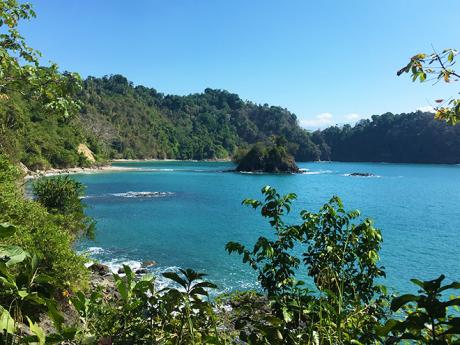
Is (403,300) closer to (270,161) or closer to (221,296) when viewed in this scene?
(221,296)

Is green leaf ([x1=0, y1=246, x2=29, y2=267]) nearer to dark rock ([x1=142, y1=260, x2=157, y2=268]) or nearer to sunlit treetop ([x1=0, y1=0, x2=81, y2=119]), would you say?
sunlit treetop ([x1=0, y1=0, x2=81, y2=119])

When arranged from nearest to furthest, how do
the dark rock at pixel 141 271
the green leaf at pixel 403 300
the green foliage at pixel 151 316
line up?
the green leaf at pixel 403 300, the green foliage at pixel 151 316, the dark rock at pixel 141 271

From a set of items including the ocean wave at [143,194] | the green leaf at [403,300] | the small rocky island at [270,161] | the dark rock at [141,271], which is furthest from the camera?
the small rocky island at [270,161]

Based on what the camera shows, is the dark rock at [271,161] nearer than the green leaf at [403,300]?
No

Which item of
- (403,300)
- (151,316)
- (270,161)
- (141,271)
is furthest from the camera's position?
(270,161)

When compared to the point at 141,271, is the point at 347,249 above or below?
above

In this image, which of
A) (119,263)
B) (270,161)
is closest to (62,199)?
(119,263)

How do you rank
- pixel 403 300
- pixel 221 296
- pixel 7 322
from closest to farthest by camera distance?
pixel 7 322, pixel 403 300, pixel 221 296

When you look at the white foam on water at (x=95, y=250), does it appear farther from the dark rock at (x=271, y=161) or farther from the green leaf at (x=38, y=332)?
the dark rock at (x=271, y=161)

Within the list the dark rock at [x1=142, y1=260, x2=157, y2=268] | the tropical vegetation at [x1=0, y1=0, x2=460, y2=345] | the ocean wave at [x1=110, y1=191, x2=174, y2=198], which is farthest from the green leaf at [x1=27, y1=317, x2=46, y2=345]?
the ocean wave at [x1=110, y1=191, x2=174, y2=198]

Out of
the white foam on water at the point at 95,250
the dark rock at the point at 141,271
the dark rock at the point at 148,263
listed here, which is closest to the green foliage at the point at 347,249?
the dark rock at the point at 141,271

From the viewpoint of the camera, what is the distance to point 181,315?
2.43 meters

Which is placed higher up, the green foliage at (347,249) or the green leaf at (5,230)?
the green leaf at (5,230)

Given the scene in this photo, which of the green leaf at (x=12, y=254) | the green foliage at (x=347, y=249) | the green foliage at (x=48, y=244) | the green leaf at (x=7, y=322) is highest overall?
the green leaf at (x=12, y=254)
